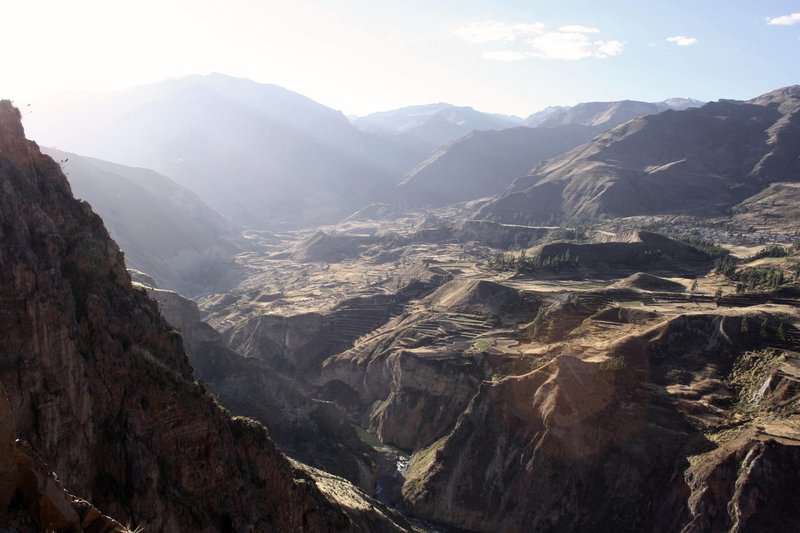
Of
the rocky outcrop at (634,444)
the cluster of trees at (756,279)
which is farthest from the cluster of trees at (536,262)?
the rocky outcrop at (634,444)

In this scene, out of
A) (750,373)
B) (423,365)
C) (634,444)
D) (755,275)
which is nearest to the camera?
(634,444)

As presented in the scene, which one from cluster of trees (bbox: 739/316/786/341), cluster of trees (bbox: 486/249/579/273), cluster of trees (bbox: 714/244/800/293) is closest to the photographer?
cluster of trees (bbox: 739/316/786/341)

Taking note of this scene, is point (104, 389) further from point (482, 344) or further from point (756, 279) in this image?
point (756, 279)

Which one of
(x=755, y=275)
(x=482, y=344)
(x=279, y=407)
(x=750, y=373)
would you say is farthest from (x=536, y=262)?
(x=279, y=407)

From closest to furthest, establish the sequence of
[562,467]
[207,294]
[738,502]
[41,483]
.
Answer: [41,483] < [738,502] < [562,467] < [207,294]

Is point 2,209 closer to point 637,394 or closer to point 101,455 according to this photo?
point 101,455

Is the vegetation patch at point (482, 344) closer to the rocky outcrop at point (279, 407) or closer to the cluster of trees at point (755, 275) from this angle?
the rocky outcrop at point (279, 407)

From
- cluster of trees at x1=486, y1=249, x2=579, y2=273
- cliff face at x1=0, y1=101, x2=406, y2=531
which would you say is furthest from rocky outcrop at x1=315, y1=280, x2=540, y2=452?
cliff face at x1=0, y1=101, x2=406, y2=531

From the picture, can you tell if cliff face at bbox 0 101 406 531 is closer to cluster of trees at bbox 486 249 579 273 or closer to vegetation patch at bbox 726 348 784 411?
Result: vegetation patch at bbox 726 348 784 411

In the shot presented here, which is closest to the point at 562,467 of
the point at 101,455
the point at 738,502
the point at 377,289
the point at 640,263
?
the point at 738,502
